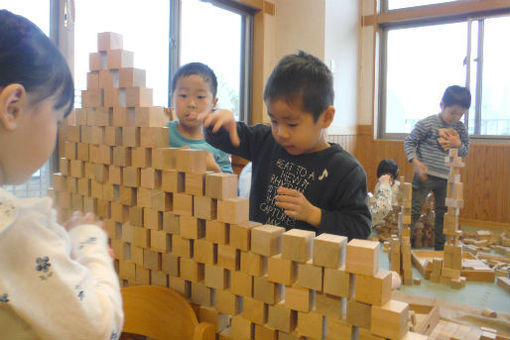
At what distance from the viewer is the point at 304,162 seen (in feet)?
3.79

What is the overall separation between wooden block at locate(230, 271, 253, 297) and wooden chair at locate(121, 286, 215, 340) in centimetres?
10

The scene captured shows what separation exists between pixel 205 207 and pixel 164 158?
164 millimetres

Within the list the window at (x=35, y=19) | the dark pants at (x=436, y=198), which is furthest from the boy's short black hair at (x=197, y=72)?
the dark pants at (x=436, y=198)

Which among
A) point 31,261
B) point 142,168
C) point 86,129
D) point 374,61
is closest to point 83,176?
point 86,129

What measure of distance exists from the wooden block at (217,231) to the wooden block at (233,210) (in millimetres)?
14

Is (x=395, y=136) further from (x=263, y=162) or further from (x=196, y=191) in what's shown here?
(x=196, y=191)

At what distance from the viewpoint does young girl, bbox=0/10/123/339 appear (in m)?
0.54

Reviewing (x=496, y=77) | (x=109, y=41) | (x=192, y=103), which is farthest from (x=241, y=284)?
(x=496, y=77)

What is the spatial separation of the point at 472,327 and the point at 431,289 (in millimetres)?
765

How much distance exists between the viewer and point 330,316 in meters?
0.80

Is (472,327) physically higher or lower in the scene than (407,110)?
lower

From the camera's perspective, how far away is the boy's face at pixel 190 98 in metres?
1.58

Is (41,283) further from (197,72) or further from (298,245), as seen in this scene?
(197,72)

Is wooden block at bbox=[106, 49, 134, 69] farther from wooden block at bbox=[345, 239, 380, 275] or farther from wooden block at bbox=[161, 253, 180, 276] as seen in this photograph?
wooden block at bbox=[345, 239, 380, 275]
